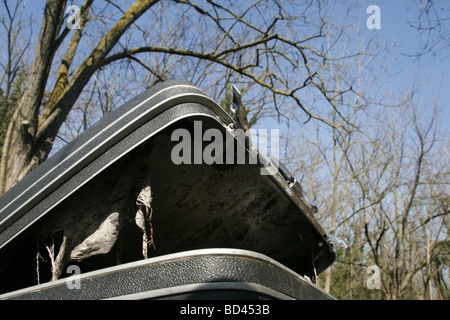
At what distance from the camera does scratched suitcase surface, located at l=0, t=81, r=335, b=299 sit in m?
1.10

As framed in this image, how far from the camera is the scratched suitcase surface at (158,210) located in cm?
110

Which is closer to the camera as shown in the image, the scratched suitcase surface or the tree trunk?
the scratched suitcase surface

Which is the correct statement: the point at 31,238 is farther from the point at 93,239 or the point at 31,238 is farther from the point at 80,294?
the point at 80,294

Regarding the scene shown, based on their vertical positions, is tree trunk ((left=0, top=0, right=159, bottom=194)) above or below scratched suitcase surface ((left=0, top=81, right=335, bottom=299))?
above

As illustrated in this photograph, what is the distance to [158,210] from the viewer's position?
173 cm
